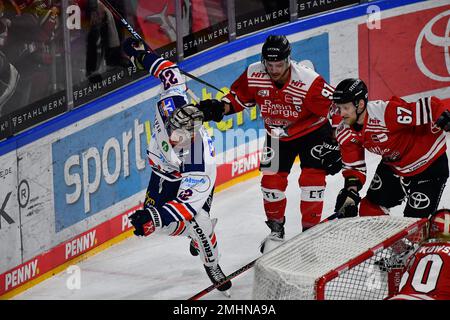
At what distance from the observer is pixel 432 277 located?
566cm

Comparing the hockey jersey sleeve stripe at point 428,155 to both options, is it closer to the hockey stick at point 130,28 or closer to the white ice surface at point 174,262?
the white ice surface at point 174,262

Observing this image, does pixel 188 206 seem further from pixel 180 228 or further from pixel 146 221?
pixel 180 228

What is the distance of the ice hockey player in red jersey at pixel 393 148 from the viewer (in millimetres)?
7281

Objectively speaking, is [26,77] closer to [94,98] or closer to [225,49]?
[94,98]

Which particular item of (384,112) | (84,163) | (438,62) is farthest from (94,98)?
(438,62)

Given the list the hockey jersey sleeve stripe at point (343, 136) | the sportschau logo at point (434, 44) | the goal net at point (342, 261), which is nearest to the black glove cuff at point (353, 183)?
the hockey jersey sleeve stripe at point (343, 136)

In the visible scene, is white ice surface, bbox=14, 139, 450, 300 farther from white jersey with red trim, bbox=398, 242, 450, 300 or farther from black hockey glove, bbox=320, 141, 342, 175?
white jersey with red trim, bbox=398, 242, 450, 300

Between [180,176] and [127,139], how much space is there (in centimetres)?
134

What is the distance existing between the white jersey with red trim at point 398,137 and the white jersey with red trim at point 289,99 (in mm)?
606

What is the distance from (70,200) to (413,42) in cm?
378

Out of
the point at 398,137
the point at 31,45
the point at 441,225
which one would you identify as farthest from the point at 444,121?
the point at 31,45

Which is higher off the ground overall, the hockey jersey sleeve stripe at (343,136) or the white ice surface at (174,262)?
the hockey jersey sleeve stripe at (343,136)

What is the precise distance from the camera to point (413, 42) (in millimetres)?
10977

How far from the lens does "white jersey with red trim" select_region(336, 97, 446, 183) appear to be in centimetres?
723
